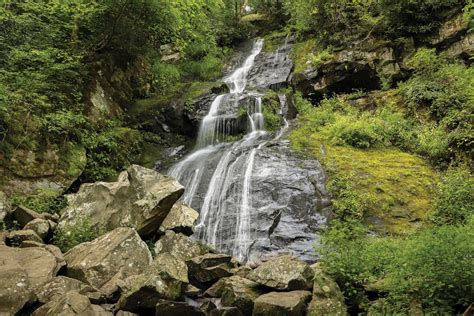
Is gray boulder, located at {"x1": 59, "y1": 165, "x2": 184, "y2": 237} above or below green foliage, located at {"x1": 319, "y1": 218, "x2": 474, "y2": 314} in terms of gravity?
above

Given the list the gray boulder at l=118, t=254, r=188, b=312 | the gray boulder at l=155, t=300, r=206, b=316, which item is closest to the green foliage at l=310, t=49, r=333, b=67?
the gray boulder at l=118, t=254, r=188, b=312

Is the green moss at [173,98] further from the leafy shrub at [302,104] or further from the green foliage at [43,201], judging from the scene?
the green foliage at [43,201]

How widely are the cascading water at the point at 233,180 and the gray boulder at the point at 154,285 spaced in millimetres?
2803

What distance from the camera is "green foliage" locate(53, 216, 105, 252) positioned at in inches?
305

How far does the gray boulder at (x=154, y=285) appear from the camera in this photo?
5816 mm

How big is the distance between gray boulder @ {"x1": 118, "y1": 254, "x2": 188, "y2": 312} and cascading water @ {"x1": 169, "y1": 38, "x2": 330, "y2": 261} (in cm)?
280

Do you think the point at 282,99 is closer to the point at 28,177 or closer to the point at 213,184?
the point at 213,184

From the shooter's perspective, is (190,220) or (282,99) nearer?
(190,220)

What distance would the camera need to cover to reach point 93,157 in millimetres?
11969

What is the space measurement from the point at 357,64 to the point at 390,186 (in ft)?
25.7

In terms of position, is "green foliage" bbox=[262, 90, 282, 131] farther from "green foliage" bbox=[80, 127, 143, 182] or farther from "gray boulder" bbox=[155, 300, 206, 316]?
"gray boulder" bbox=[155, 300, 206, 316]

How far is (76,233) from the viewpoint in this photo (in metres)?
7.91

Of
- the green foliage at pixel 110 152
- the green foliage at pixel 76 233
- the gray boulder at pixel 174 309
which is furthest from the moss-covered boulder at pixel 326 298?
the green foliage at pixel 110 152

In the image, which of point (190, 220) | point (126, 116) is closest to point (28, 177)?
point (190, 220)
